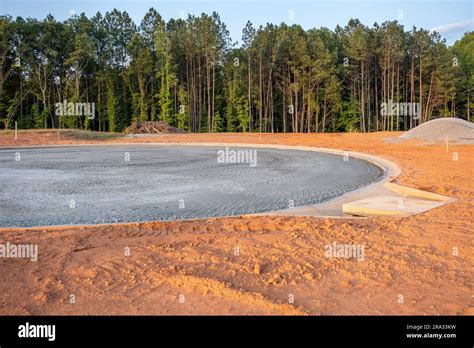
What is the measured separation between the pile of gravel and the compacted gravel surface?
10540 mm

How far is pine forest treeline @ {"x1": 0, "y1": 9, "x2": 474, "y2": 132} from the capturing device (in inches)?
2281

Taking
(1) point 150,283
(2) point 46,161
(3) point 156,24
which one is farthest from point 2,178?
(3) point 156,24

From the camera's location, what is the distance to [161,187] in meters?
12.8

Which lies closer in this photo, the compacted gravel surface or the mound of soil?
the compacted gravel surface

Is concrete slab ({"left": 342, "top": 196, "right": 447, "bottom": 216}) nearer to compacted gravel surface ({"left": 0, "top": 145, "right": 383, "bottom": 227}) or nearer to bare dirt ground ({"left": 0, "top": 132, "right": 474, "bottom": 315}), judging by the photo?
bare dirt ground ({"left": 0, "top": 132, "right": 474, "bottom": 315})

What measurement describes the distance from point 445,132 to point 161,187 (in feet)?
73.3

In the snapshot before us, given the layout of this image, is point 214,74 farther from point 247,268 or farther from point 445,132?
point 247,268

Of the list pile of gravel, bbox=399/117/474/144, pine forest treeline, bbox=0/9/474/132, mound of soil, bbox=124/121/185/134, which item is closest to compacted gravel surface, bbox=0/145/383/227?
pile of gravel, bbox=399/117/474/144

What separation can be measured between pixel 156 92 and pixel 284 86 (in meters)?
18.1

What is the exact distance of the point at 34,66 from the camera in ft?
191

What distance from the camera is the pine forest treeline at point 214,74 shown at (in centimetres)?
5794

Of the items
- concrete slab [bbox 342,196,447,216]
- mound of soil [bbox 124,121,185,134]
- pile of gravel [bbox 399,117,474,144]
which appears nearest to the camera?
concrete slab [bbox 342,196,447,216]

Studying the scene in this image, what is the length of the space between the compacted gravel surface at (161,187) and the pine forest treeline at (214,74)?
3873 centimetres

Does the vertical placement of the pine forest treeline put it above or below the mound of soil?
above
